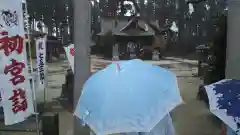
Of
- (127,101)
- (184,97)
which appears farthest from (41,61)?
(127,101)

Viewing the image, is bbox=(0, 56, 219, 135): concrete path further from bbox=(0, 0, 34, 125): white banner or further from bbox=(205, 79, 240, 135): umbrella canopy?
bbox=(205, 79, 240, 135): umbrella canopy

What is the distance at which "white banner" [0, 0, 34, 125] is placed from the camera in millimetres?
3682

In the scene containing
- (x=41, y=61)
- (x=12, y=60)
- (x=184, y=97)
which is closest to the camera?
(x=12, y=60)

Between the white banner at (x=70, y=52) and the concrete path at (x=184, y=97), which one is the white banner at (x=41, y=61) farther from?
the white banner at (x=70, y=52)

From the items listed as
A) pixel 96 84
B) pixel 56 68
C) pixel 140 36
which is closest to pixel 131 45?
pixel 140 36

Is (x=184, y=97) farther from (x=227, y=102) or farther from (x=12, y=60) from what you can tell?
(x=227, y=102)

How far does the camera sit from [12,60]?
3.71 meters

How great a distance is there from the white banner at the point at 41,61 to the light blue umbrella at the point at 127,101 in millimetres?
3548

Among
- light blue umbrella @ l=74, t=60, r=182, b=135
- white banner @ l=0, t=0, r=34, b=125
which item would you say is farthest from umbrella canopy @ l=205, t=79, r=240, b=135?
white banner @ l=0, t=0, r=34, b=125

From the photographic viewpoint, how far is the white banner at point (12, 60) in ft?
12.1

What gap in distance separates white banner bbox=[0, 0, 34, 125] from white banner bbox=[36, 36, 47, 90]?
202cm

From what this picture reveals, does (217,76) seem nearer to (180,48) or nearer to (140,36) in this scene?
(180,48)

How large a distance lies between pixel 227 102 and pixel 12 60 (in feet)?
8.20

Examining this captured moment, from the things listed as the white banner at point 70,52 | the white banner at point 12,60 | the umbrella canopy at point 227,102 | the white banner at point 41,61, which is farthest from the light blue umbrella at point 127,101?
the white banner at point 41,61
